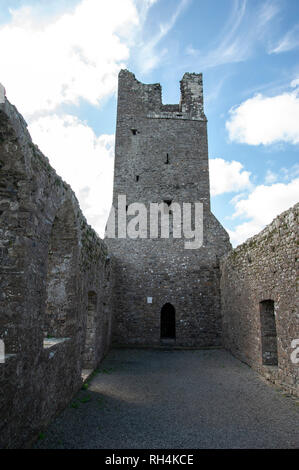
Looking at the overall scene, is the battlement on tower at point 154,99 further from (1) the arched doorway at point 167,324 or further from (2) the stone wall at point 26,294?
(2) the stone wall at point 26,294

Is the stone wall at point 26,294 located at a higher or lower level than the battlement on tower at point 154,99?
lower

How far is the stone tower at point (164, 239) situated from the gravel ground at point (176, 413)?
4036 mm

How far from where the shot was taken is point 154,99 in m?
14.7

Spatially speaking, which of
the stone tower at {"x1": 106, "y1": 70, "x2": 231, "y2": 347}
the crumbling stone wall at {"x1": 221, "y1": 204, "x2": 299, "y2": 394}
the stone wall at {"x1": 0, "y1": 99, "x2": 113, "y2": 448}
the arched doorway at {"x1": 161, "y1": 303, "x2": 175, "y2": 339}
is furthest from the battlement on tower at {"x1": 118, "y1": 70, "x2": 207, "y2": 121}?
the stone wall at {"x1": 0, "y1": 99, "x2": 113, "y2": 448}

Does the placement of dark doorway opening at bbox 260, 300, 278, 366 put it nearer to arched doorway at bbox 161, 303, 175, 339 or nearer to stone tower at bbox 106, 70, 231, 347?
stone tower at bbox 106, 70, 231, 347

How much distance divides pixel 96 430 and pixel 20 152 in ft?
11.7

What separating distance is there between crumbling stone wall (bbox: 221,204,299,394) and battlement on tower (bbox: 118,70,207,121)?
8.04 m

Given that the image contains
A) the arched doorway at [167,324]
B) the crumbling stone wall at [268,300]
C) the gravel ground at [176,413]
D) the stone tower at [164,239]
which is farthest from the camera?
the arched doorway at [167,324]

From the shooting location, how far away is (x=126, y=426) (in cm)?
413

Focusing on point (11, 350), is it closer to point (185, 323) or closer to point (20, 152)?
point (20, 152)

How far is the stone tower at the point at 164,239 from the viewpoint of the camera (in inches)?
464

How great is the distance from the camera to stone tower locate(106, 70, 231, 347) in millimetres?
11781

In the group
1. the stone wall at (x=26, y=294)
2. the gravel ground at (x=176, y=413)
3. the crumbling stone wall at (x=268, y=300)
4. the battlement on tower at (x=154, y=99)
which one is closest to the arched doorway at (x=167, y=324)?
the crumbling stone wall at (x=268, y=300)

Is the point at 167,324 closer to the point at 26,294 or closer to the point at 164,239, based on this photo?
the point at 164,239
